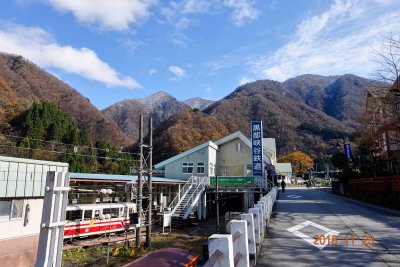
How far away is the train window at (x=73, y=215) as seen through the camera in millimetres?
20516

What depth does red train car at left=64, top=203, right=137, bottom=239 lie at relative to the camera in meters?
19.7

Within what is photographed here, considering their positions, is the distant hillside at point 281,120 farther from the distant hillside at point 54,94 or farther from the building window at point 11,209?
the building window at point 11,209

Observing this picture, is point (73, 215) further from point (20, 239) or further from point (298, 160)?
point (298, 160)

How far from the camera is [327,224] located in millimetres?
11781

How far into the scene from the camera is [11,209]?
41.5ft

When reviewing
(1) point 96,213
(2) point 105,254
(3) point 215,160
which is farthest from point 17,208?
(3) point 215,160

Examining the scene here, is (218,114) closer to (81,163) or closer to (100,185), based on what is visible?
(81,163)

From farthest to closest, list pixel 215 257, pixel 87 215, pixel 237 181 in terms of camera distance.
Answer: pixel 237 181, pixel 87 215, pixel 215 257

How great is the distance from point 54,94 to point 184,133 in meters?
42.6

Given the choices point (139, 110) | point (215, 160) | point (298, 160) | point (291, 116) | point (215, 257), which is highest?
point (139, 110)

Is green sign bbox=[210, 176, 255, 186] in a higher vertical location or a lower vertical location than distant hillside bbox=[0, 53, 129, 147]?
lower

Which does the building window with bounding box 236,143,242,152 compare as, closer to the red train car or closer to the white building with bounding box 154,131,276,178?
the white building with bounding box 154,131,276,178

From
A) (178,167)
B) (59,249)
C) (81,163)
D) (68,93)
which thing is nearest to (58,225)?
(59,249)
